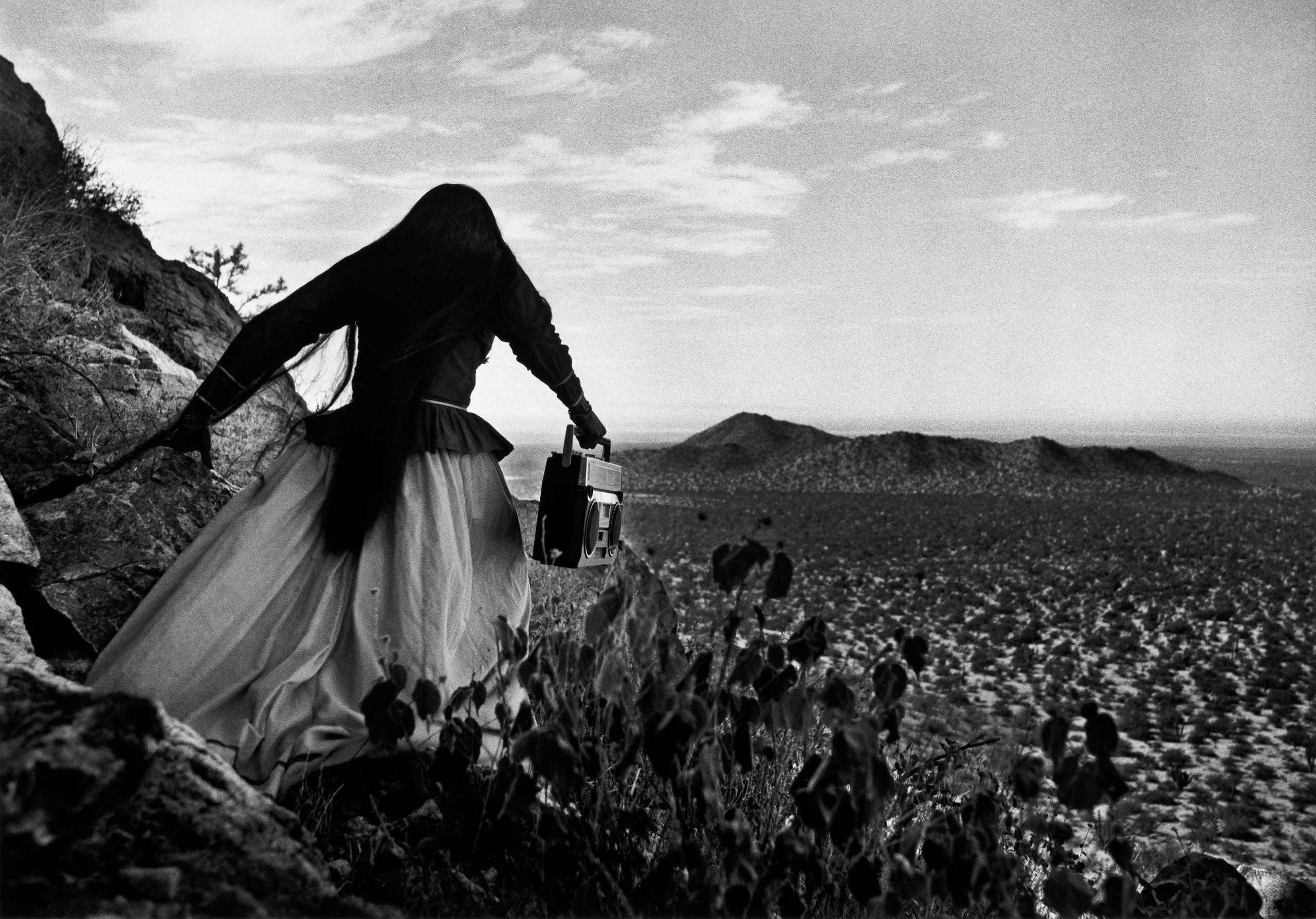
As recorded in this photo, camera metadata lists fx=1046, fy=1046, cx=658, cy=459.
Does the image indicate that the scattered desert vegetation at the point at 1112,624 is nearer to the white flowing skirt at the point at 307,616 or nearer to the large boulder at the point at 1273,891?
the large boulder at the point at 1273,891

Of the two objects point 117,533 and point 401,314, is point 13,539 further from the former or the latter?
point 401,314

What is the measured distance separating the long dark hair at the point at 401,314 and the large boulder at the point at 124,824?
1678 millimetres

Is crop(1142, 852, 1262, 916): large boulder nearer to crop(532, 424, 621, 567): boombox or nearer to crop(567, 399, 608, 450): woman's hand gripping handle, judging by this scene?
crop(532, 424, 621, 567): boombox

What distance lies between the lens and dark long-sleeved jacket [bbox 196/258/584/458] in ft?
11.8

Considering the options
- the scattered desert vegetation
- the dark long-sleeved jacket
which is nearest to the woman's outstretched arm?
the dark long-sleeved jacket

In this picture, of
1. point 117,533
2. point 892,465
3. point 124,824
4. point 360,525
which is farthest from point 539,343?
point 892,465

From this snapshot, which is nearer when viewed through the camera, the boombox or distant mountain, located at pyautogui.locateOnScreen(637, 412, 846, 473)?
the boombox

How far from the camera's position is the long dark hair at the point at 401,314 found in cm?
345

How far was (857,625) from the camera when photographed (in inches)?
594

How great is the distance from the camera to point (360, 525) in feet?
11.2

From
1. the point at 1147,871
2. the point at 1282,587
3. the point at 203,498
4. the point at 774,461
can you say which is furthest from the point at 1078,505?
the point at 203,498

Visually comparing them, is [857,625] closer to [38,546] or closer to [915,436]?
[38,546]

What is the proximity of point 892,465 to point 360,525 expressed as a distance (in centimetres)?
5334

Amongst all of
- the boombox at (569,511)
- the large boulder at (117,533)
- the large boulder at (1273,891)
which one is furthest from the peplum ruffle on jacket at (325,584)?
the large boulder at (1273,891)
